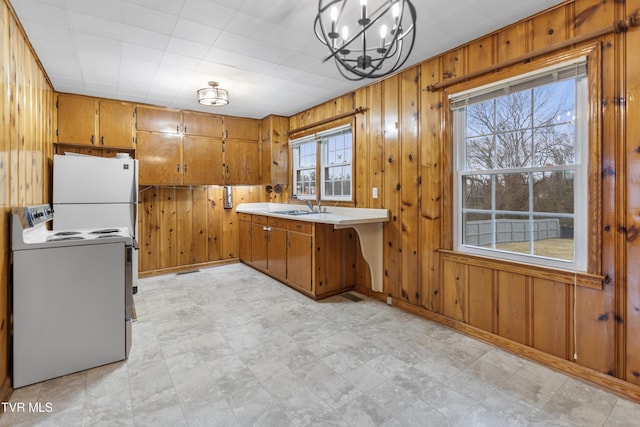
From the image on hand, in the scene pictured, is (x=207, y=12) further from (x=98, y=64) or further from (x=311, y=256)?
(x=311, y=256)

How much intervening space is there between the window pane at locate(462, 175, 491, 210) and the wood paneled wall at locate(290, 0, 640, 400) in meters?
0.13

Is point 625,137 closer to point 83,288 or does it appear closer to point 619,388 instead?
point 619,388

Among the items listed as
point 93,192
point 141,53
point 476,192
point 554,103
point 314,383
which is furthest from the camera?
point 93,192

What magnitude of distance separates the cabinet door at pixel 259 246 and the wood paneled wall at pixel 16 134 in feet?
8.11

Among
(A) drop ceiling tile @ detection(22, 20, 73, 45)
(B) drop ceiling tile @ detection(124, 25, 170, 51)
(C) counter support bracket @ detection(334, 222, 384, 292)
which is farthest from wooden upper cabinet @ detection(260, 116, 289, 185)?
(A) drop ceiling tile @ detection(22, 20, 73, 45)

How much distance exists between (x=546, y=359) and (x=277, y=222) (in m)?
Result: 3.10

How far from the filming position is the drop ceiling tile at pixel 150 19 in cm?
221

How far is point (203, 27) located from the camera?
2408 mm

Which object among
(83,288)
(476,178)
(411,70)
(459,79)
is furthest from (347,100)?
(83,288)

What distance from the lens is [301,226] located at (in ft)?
12.3

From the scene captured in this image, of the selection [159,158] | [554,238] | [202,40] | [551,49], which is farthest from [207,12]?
[554,238]

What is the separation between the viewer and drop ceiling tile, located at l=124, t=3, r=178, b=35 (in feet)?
7.24

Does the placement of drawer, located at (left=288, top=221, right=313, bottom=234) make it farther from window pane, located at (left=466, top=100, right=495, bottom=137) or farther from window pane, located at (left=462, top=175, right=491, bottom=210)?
window pane, located at (left=466, top=100, right=495, bottom=137)

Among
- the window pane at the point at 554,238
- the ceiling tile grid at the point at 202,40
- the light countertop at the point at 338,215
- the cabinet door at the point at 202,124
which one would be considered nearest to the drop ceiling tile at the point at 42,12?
the ceiling tile grid at the point at 202,40
